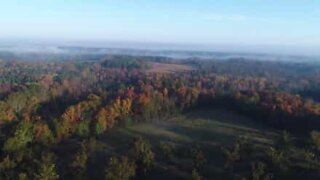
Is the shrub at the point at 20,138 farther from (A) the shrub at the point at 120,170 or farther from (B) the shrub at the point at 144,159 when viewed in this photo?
(B) the shrub at the point at 144,159

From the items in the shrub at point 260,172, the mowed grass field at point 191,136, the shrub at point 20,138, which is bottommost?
the mowed grass field at point 191,136

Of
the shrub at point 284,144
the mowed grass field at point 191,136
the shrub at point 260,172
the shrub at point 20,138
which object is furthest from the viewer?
the shrub at point 20,138

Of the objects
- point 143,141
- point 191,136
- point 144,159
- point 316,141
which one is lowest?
point 191,136

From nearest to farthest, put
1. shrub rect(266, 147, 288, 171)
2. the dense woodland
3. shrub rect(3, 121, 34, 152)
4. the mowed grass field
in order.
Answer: shrub rect(266, 147, 288, 171)
the dense woodland
the mowed grass field
shrub rect(3, 121, 34, 152)

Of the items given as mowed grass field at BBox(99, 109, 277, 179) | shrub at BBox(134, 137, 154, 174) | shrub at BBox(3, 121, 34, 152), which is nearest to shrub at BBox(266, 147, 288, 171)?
mowed grass field at BBox(99, 109, 277, 179)

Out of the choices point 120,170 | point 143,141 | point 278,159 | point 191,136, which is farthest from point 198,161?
point 191,136

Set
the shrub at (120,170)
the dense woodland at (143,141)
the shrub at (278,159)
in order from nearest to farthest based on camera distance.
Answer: the shrub at (120,170) → the shrub at (278,159) → the dense woodland at (143,141)

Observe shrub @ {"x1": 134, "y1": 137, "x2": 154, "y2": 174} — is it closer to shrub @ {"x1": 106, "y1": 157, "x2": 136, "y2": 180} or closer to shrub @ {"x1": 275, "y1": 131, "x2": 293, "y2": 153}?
shrub @ {"x1": 106, "y1": 157, "x2": 136, "y2": 180}

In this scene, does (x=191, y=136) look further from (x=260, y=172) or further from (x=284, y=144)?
(x=260, y=172)

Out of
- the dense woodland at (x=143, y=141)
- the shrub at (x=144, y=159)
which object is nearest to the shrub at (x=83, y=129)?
the dense woodland at (x=143, y=141)

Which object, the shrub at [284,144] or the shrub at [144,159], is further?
the shrub at [284,144]
